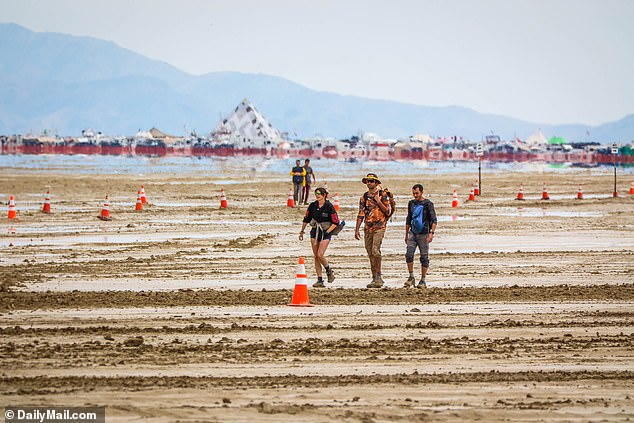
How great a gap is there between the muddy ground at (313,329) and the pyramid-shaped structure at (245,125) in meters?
161

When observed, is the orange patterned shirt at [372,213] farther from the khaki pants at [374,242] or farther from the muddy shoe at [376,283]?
the muddy shoe at [376,283]

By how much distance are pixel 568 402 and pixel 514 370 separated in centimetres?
124

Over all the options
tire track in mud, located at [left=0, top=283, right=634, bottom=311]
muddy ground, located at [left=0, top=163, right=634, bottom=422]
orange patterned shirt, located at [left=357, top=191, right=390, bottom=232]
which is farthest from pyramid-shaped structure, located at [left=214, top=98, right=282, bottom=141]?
tire track in mud, located at [left=0, top=283, right=634, bottom=311]

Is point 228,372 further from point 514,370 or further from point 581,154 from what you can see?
point 581,154

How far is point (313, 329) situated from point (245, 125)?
17782cm

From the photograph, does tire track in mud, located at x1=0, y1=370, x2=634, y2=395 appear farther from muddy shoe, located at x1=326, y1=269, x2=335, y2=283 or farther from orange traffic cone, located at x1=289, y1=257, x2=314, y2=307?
muddy shoe, located at x1=326, y1=269, x2=335, y2=283

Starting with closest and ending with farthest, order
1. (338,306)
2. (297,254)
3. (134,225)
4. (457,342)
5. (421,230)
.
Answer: (457,342) < (338,306) < (421,230) < (297,254) < (134,225)

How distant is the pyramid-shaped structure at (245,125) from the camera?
613ft

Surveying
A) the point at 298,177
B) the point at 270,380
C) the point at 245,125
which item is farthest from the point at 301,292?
the point at 245,125

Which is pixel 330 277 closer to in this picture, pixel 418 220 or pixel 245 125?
pixel 418 220

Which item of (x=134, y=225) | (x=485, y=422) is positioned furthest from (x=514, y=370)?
(x=134, y=225)

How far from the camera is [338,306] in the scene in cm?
1470

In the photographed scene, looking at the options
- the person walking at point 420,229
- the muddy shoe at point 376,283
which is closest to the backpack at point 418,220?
the person walking at point 420,229

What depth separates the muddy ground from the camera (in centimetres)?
927
